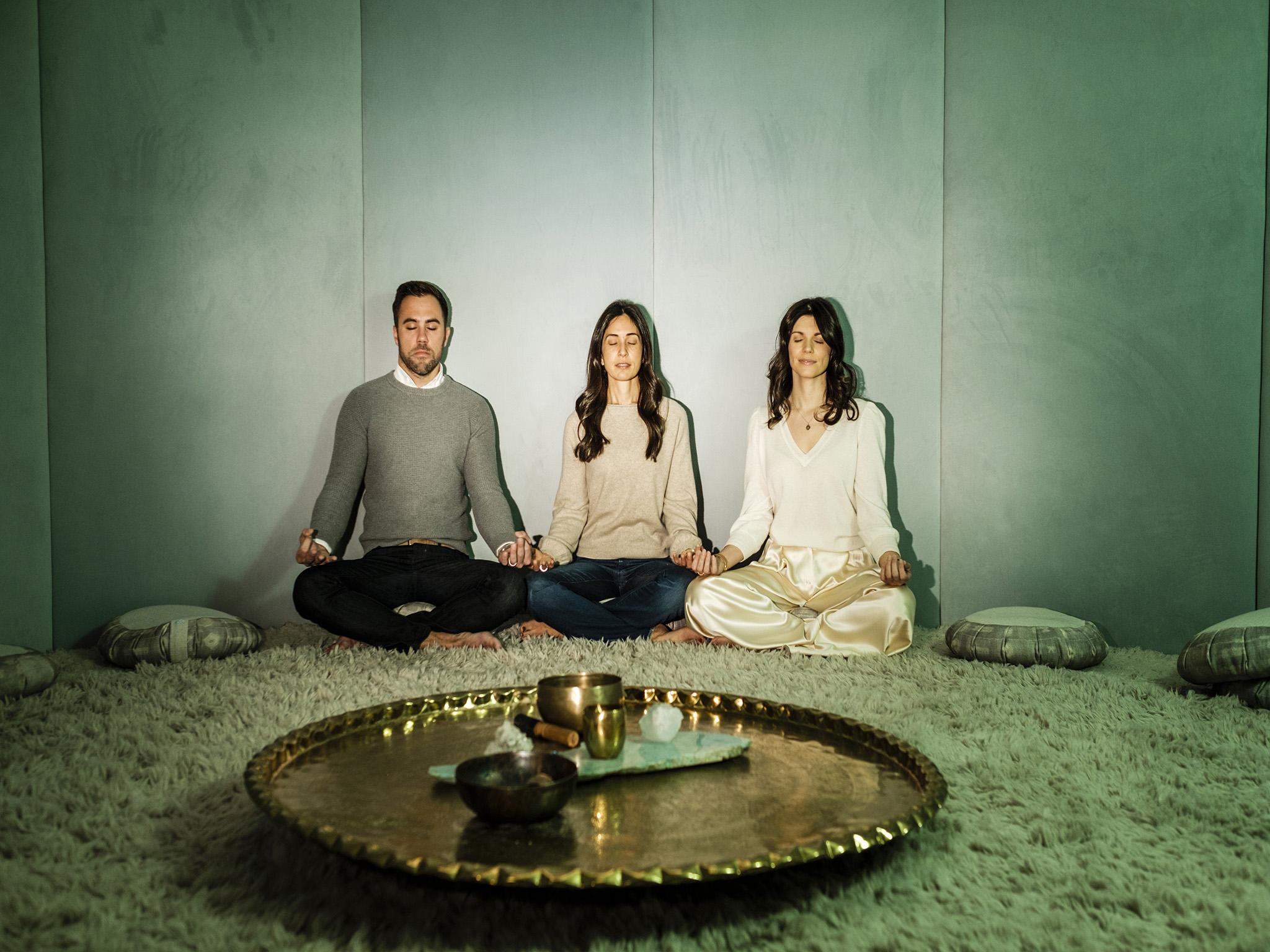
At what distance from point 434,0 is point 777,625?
3.07 m

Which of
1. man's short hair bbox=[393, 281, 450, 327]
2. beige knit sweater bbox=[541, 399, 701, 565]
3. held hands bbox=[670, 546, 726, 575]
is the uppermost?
man's short hair bbox=[393, 281, 450, 327]

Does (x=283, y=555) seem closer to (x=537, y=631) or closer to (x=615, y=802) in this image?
(x=537, y=631)

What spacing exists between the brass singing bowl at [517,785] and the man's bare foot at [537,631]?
2.08 metres

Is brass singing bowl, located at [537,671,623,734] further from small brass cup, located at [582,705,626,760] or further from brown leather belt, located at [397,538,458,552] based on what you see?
brown leather belt, located at [397,538,458,552]

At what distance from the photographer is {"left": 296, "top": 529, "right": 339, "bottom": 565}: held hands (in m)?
3.38

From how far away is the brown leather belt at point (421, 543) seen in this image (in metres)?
3.64

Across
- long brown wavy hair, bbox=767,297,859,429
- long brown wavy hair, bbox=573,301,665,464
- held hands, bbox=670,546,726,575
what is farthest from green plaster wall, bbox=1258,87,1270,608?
long brown wavy hair, bbox=573,301,665,464

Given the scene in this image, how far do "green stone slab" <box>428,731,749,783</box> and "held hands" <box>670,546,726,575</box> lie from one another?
1.75 metres

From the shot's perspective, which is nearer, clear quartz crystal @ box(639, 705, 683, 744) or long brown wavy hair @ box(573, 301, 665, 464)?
clear quartz crystal @ box(639, 705, 683, 744)

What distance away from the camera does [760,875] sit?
56.6 inches

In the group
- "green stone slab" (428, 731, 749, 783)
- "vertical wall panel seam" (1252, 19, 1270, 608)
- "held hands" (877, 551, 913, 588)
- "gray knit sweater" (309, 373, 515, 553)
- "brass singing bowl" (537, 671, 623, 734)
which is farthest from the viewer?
"gray knit sweater" (309, 373, 515, 553)

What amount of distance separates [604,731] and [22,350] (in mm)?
3199

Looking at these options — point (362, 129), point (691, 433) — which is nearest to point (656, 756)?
point (691, 433)

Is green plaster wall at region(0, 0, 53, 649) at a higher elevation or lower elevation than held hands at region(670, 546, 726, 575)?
higher
